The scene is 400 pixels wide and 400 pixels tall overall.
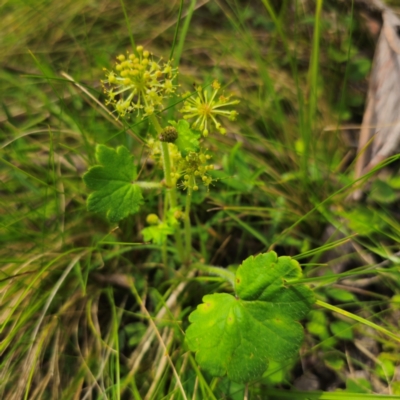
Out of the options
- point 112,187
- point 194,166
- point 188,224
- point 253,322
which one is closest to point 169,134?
point 194,166

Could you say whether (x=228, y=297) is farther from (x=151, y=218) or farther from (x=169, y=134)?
(x=169, y=134)

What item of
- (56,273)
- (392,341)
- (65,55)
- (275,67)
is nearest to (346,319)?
(392,341)

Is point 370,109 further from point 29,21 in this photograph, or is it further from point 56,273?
point 29,21

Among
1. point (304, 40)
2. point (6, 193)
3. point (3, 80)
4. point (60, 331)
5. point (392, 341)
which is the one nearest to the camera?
point (392, 341)

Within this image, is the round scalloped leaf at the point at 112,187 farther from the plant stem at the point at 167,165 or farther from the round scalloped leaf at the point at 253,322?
the round scalloped leaf at the point at 253,322

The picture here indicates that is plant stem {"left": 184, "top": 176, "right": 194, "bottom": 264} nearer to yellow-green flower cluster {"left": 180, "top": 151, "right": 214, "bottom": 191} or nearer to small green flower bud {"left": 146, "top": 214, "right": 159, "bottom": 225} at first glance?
yellow-green flower cluster {"left": 180, "top": 151, "right": 214, "bottom": 191}

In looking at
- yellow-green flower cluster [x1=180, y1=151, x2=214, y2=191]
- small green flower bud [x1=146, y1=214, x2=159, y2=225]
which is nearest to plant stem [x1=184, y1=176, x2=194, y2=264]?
yellow-green flower cluster [x1=180, y1=151, x2=214, y2=191]
